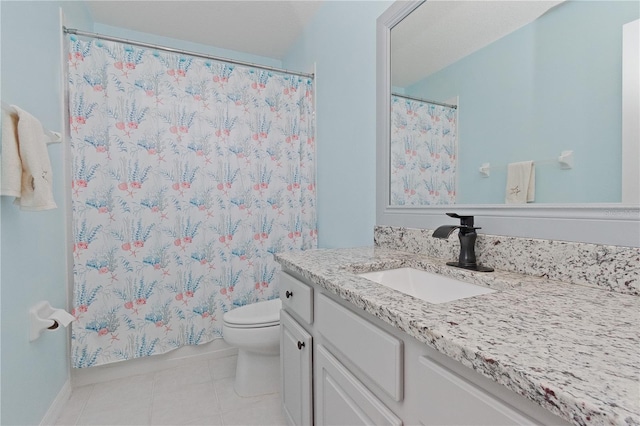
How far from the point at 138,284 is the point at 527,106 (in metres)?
2.13

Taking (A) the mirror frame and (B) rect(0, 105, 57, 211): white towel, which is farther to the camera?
(B) rect(0, 105, 57, 211): white towel

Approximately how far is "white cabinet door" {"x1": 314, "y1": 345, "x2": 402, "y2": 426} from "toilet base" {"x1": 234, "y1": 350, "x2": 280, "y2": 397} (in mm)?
776

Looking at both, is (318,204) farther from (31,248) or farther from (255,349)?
(31,248)

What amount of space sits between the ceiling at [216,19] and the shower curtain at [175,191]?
1.55 feet

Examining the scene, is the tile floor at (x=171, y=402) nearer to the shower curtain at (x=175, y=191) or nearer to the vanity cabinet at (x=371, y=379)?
the shower curtain at (x=175, y=191)

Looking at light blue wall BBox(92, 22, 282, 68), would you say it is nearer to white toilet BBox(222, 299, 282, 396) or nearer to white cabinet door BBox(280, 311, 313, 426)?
white toilet BBox(222, 299, 282, 396)

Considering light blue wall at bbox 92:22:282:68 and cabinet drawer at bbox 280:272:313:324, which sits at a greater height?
light blue wall at bbox 92:22:282:68

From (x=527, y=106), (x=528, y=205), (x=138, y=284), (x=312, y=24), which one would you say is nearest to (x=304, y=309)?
(x=528, y=205)

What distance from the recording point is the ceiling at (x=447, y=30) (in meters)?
1.03

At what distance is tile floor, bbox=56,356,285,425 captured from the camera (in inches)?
61.9

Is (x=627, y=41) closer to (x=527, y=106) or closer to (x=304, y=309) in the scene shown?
(x=527, y=106)

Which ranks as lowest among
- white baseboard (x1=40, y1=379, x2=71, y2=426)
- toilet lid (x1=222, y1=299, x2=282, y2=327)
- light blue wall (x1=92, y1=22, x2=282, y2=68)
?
white baseboard (x1=40, y1=379, x2=71, y2=426)

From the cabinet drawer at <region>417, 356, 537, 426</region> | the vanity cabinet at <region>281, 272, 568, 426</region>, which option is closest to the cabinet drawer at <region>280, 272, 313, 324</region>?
the vanity cabinet at <region>281, 272, 568, 426</region>

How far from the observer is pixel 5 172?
1077 millimetres
